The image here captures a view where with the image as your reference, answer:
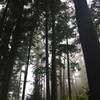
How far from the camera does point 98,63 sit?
3.04 metres

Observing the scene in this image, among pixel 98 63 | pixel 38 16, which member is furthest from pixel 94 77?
pixel 38 16

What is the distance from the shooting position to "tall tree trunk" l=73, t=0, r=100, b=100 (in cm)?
294

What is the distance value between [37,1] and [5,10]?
2.95m

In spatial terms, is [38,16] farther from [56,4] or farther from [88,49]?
[88,49]

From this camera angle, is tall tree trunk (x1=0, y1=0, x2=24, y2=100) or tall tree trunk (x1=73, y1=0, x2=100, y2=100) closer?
tall tree trunk (x1=73, y1=0, x2=100, y2=100)

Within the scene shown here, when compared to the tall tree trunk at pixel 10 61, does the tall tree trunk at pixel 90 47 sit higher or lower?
lower

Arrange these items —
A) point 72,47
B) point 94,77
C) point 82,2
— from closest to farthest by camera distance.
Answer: point 94,77 < point 82,2 < point 72,47

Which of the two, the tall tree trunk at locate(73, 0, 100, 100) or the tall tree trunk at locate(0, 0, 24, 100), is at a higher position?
the tall tree trunk at locate(0, 0, 24, 100)

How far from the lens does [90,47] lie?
3.27 metres

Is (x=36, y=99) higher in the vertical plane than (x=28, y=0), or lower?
lower

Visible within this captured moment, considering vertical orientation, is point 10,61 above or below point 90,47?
above

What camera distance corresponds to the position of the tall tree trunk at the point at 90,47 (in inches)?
116

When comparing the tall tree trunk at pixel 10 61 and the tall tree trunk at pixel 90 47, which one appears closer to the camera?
the tall tree trunk at pixel 90 47

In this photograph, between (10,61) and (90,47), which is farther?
(10,61)
